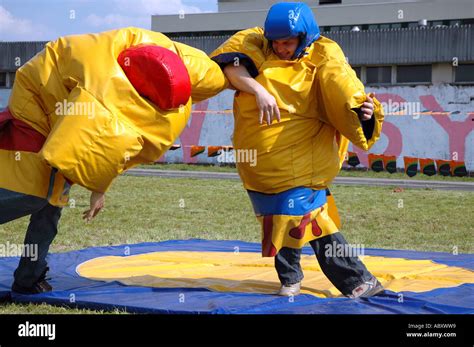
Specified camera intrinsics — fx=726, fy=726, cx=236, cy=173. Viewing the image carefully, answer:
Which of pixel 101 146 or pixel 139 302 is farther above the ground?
pixel 101 146

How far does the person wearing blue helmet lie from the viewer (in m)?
4.12

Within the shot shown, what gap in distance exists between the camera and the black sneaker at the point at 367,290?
14.1ft

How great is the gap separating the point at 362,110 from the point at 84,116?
1572 millimetres

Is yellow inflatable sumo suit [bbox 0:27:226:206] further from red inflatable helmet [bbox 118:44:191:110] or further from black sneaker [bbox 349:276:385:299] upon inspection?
black sneaker [bbox 349:276:385:299]

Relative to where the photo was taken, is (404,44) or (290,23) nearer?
(290,23)

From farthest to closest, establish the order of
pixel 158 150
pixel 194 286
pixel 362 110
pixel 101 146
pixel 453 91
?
pixel 453 91
pixel 194 286
pixel 362 110
pixel 158 150
pixel 101 146

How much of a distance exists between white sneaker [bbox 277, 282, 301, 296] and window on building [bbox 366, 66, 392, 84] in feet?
60.0

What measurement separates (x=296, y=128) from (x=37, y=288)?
189cm

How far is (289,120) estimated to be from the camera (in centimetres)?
422

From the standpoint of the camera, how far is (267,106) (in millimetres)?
4062

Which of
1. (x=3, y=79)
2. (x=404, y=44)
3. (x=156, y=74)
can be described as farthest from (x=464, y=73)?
(x=156, y=74)

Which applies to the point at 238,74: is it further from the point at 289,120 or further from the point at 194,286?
the point at 194,286

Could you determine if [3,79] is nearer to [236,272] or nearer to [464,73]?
[464,73]
